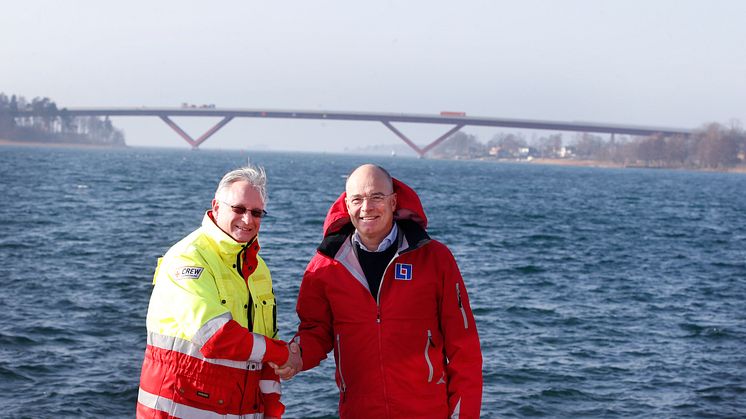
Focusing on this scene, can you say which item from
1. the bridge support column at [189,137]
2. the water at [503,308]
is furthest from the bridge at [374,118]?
the water at [503,308]

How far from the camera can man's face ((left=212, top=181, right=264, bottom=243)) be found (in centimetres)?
359

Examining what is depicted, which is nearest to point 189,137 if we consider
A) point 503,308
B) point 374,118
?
point 374,118

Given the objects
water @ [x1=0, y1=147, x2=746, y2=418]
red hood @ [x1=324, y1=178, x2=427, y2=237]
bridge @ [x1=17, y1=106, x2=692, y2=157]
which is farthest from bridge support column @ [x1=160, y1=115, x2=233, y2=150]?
red hood @ [x1=324, y1=178, x2=427, y2=237]

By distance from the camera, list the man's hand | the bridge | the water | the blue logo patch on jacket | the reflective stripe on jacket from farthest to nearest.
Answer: the bridge < the water < the blue logo patch on jacket < the man's hand < the reflective stripe on jacket

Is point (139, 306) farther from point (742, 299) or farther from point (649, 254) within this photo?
point (649, 254)

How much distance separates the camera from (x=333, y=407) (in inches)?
364

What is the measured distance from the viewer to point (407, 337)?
3764mm

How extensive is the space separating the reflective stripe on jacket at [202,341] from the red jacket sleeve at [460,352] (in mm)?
789

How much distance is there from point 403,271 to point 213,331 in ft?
3.13

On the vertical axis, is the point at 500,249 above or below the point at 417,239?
below

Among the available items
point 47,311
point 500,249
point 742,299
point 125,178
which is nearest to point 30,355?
point 47,311

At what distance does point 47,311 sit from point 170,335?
10.4 metres

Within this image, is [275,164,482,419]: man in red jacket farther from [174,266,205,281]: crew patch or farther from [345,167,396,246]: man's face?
[174,266,205,281]: crew patch

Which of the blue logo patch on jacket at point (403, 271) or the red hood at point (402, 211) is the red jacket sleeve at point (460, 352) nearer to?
the blue logo patch on jacket at point (403, 271)
